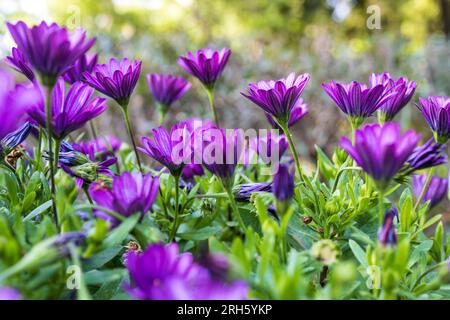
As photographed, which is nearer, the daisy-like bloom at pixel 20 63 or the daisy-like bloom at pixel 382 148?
the daisy-like bloom at pixel 382 148

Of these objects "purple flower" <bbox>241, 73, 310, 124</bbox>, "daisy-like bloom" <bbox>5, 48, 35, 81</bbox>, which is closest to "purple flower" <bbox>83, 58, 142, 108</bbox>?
"daisy-like bloom" <bbox>5, 48, 35, 81</bbox>

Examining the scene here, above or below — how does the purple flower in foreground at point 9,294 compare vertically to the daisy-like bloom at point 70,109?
below

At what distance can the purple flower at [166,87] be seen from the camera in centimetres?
107

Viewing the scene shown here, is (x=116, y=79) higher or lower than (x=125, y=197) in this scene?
higher

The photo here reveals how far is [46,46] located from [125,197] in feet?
0.62

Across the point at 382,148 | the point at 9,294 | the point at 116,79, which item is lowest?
the point at 9,294

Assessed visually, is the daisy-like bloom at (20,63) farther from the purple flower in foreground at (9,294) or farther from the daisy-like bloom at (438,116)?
the daisy-like bloom at (438,116)

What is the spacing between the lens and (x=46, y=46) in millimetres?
554

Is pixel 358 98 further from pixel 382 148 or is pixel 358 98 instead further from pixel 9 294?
pixel 9 294

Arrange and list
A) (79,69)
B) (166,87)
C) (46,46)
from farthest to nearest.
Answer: (166,87) < (79,69) < (46,46)

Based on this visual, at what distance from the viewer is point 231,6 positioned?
10695 millimetres

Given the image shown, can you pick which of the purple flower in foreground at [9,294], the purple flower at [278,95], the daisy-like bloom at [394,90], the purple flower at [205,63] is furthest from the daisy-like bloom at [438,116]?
the purple flower in foreground at [9,294]

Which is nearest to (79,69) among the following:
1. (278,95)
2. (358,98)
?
(278,95)
